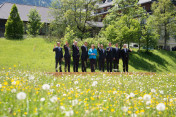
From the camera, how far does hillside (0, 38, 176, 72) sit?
2255 centimetres

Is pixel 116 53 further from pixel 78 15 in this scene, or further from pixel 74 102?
pixel 78 15

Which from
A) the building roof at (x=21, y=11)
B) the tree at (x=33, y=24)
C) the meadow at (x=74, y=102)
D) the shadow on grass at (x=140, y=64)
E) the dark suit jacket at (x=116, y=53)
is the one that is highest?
the building roof at (x=21, y=11)

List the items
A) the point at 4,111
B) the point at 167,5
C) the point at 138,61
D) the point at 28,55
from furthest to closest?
the point at 167,5
the point at 138,61
the point at 28,55
the point at 4,111

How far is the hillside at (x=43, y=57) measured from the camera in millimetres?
22550

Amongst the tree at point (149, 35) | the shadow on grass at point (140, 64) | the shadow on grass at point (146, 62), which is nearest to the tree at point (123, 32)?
the shadow on grass at point (140, 64)

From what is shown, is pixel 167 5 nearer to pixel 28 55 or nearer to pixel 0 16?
pixel 28 55

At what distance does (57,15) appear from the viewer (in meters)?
36.8

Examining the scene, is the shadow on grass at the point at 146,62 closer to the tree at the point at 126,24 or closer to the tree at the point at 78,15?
the tree at the point at 126,24

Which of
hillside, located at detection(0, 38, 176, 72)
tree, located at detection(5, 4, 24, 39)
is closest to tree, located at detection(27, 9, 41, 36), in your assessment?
tree, located at detection(5, 4, 24, 39)

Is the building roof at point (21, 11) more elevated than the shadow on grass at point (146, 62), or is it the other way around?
the building roof at point (21, 11)

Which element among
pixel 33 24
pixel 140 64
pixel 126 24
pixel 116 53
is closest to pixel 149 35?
pixel 126 24

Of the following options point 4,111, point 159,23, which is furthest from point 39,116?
point 159,23

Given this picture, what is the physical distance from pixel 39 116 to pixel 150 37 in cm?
3524

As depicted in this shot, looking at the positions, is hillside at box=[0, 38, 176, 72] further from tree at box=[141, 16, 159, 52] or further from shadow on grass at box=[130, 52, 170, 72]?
tree at box=[141, 16, 159, 52]
